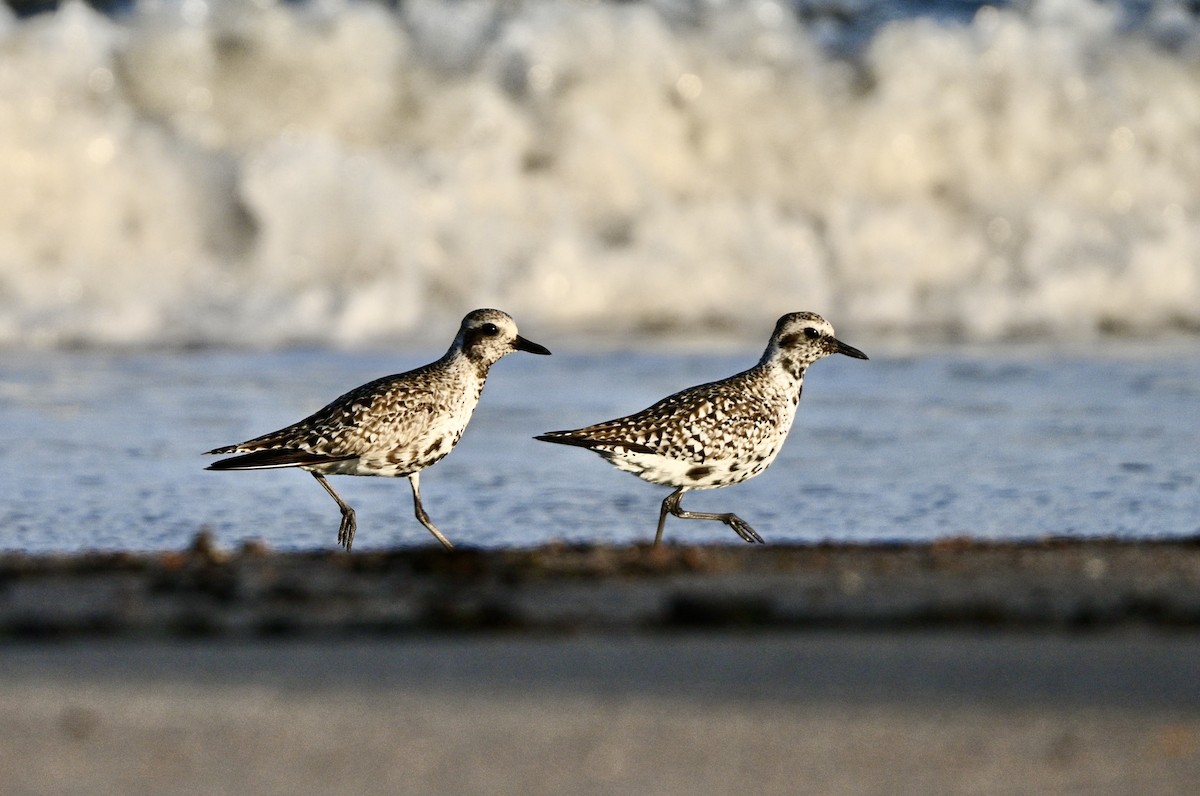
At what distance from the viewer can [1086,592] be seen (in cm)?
428

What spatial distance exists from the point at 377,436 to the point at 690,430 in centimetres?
110

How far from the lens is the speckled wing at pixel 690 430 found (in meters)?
6.64

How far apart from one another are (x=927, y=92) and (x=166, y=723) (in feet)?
40.9

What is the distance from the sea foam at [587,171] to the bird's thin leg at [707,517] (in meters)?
4.89

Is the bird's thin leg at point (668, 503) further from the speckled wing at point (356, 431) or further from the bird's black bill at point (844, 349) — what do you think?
the bird's black bill at point (844, 349)

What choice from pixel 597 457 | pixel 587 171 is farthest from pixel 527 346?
pixel 587 171

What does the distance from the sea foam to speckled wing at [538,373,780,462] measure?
4.91 m

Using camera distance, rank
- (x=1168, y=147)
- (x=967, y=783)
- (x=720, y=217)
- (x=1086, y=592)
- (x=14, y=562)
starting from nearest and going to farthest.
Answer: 1. (x=967, y=783)
2. (x=1086, y=592)
3. (x=14, y=562)
4. (x=720, y=217)
5. (x=1168, y=147)

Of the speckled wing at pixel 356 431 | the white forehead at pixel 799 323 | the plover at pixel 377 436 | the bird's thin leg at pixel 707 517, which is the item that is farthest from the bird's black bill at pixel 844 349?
the speckled wing at pixel 356 431

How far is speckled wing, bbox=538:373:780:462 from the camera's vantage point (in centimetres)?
664

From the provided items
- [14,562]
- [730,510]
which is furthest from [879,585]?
[730,510]

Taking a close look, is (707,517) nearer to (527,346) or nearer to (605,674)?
(527,346)

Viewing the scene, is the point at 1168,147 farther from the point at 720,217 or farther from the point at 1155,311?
the point at 720,217

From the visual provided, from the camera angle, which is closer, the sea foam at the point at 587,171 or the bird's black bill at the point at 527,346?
the bird's black bill at the point at 527,346
